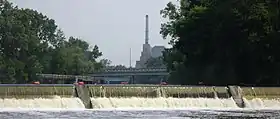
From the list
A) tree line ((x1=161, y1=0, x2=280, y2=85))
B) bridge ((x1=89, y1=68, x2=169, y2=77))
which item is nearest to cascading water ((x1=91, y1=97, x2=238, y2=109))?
tree line ((x1=161, y1=0, x2=280, y2=85))

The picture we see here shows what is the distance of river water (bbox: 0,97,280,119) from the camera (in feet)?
122

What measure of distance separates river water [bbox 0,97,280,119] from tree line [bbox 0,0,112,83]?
6891 cm

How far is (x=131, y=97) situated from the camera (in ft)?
152

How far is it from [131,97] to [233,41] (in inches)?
1022

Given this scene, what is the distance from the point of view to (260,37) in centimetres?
6619

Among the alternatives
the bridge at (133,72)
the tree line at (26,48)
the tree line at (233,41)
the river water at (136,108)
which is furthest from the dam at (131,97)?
the bridge at (133,72)

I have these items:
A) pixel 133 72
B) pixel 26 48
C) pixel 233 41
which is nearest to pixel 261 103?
pixel 233 41

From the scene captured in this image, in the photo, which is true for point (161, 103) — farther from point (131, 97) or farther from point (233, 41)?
point (233, 41)

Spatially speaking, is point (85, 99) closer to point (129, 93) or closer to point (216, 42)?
point (129, 93)

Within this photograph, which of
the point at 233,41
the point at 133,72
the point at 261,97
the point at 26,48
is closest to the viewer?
the point at 261,97

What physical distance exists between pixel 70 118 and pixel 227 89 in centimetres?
1990

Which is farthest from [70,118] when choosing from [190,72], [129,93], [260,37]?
[190,72]

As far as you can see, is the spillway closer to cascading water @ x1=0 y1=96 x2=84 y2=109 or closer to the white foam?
the white foam

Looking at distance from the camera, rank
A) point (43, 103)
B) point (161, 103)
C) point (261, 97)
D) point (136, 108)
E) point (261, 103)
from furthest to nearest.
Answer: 1. point (261, 97)
2. point (261, 103)
3. point (161, 103)
4. point (136, 108)
5. point (43, 103)
